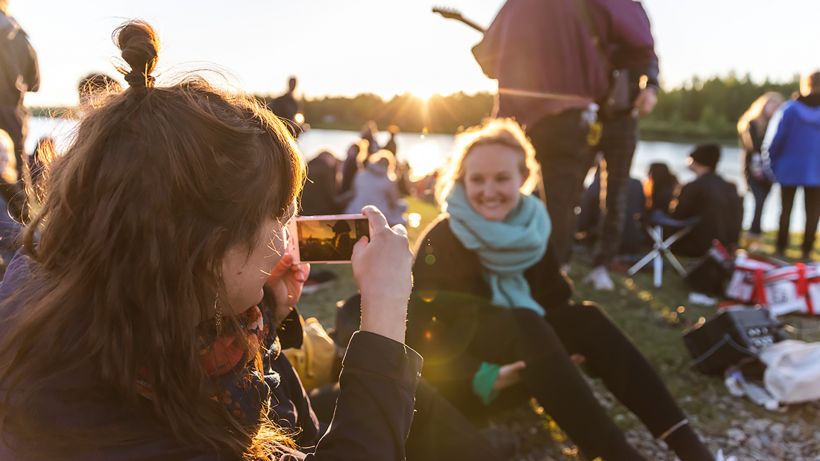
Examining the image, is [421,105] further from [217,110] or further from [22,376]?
[22,376]

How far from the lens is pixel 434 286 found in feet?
8.68

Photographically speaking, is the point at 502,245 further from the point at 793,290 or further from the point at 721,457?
the point at 793,290

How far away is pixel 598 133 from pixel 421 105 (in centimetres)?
129

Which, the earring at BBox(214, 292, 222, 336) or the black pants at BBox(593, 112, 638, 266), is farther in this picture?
the black pants at BBox(593, 112, 638, 266)

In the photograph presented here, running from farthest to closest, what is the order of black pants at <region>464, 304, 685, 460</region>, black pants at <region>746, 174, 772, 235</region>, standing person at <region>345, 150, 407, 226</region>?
black pants at <region>746, 174, 772, 235</region> < standing person at <region>345, 150, 407, 226</region> < black pants at <region>464, 304, 685, 460</region>

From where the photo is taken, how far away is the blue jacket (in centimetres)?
634

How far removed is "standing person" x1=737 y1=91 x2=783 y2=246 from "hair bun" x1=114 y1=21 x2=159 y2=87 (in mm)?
7998

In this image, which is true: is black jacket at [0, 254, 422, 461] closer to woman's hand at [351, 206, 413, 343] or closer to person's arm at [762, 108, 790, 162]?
woman's hand at [351, 206, 413, 343]

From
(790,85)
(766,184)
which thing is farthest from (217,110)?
(790,85)

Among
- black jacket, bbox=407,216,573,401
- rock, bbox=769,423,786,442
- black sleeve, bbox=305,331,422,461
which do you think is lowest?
rock, bbox=769,423,786,442

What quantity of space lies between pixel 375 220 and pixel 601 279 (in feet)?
13.3

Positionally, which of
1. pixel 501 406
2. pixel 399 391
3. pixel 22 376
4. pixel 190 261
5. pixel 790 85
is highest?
pixel 790 85

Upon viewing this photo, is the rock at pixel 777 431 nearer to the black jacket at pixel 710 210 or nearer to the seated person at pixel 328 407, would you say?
the seated person at pixel 328 407

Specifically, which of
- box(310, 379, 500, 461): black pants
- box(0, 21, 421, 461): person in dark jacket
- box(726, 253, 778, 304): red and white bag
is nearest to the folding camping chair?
box(726, 253, 778, 304): red and white bag
